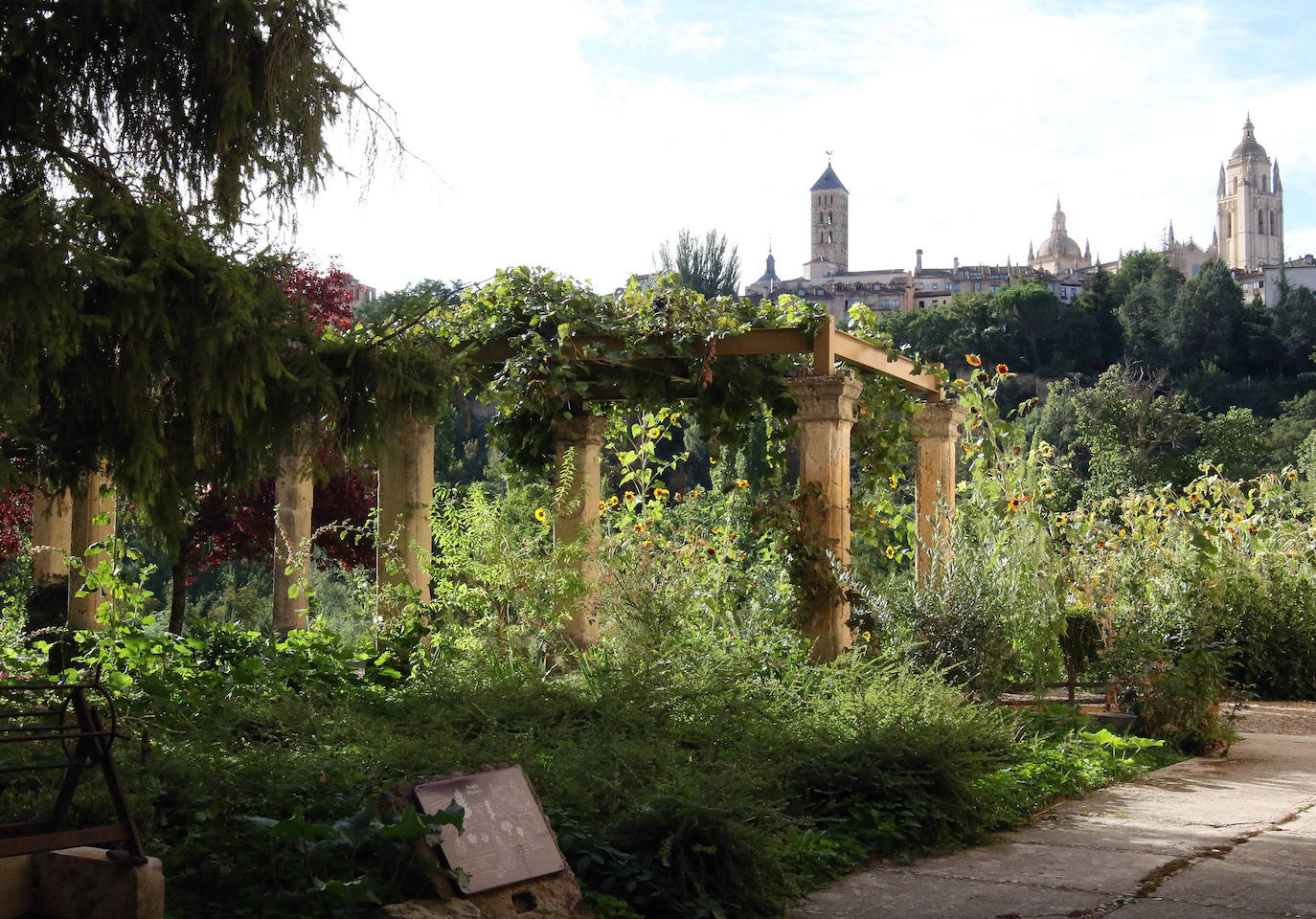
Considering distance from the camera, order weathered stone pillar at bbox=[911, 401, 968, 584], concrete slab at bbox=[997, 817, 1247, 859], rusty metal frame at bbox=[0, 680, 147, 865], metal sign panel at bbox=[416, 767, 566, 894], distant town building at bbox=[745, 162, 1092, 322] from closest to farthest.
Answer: rusty metal frame at bbox=[0, 680, 147, 865] → metal sign panel at bbox=[416, 767, 566, 894] → concrete slab at bbox=[997, 817, 1247, 859] → weathered stone pillar at bbox=[911, 401, 968, 584] → distant town building at bbox=[745, 162, 1092, 322]

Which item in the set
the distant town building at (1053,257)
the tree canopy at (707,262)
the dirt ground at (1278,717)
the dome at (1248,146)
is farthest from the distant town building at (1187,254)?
the dirt ground at (1278,717)

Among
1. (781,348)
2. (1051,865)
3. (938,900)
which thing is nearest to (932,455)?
(781,348)

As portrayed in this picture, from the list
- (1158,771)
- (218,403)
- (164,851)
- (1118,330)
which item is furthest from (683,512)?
(1118,330)

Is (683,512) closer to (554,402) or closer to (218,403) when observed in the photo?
(554,402)

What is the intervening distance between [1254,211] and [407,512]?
395 feet

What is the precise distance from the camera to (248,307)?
378cm

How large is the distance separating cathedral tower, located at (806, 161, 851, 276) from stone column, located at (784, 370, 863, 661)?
10158 centimetres

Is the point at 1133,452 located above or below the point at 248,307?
above

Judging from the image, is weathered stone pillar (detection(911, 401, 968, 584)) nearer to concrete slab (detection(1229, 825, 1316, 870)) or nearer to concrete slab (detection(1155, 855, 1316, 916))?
concrete slab (detection(1229, 825, 1316, 870))

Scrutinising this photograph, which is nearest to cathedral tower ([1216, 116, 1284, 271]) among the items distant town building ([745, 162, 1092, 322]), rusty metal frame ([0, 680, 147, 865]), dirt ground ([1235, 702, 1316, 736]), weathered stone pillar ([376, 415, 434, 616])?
distant town building ([745, 162, 1092, 322])

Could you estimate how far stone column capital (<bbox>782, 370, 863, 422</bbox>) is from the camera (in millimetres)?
6555

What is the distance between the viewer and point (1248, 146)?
380 feet

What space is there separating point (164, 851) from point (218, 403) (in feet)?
4.78

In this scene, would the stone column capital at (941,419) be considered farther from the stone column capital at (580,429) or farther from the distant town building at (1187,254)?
the distant town building at (1187,254)
